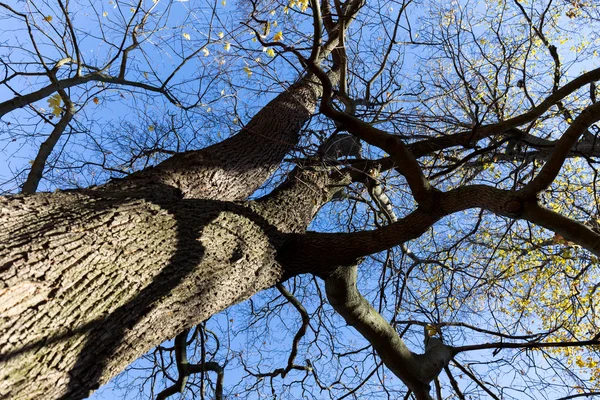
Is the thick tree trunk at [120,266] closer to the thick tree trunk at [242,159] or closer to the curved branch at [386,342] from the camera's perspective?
the thick tree trunk at [242,159]

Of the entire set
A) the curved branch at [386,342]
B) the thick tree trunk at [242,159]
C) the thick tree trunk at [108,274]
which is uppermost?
the thick tree trunk at [242,159]

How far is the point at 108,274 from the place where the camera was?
1.78 meters

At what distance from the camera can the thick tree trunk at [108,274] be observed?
1.47 meters

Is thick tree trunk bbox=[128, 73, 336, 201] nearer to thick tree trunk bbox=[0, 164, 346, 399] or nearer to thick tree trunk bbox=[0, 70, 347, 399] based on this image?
thick tree trunk bbox=[0, 70, 347, 399]

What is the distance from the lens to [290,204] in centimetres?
318

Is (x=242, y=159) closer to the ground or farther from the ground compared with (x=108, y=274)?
farther from the ground

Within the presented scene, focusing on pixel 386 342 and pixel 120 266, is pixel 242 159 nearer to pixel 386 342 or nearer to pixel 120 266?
pixel 120 266

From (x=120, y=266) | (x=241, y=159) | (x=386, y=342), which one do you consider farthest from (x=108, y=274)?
(x=386, y=342)

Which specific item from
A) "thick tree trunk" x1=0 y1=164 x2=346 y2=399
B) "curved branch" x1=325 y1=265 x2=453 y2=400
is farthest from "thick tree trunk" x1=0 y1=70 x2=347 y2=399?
"curved branch" x1=325 y1=265 x2=453 y2=400

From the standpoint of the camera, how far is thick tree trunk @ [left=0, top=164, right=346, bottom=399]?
147 centimetres

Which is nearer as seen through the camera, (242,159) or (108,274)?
(108,274)

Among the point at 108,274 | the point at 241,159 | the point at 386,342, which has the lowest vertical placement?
the point at 108,274

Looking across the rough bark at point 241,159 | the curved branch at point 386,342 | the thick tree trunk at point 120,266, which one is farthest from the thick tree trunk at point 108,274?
the curved branch at point 386,342

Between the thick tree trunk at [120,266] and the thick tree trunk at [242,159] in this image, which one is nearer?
the thick tree trunk at [120,266]
